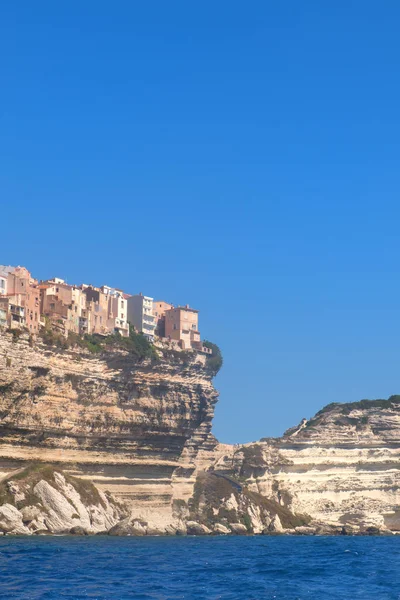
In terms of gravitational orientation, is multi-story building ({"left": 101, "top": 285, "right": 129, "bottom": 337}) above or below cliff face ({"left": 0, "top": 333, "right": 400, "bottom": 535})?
above

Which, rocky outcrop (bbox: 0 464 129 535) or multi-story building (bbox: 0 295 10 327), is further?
multi-story building (bbox: 0 295 10 327)

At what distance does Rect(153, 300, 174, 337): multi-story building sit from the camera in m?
90.0

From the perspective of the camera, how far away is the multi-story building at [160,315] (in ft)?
295

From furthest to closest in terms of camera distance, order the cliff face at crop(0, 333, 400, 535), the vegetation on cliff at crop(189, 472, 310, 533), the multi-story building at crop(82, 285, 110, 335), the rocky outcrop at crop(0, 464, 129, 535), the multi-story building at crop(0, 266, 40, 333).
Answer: the vegetation on cliff at crop(189, 472, 310, 533) < the multi-story building at crop(82, 285, 110, 335) < the multi-story building at crop(0, 266, 40, 333) < the cliff face at crop(0, 333, 400, 535) < the rocky outcrop at crop(0, 464, 129, 535)

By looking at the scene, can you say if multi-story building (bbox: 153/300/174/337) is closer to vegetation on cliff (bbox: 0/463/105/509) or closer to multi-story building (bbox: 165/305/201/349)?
multi-story building (bbox: 165/305/201/349)

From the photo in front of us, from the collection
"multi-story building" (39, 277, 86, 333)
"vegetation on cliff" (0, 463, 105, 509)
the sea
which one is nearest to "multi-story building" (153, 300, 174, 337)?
"multi-story building" (39, 277, 86, 333)

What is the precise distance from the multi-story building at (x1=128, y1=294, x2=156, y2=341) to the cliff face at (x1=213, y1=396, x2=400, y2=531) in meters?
14.1

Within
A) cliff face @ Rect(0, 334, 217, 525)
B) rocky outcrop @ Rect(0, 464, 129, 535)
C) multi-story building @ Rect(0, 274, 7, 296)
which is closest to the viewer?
rocky outcrop @ Rect(0, 464, 129, 535)

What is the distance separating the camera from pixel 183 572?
37.7 meters

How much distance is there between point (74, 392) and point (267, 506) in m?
25.1

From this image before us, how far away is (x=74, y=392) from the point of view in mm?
68312

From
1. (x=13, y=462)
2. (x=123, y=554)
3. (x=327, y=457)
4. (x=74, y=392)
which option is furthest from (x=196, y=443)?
(x=123, y=554)

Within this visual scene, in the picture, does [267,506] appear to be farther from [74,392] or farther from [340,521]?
[74,392]

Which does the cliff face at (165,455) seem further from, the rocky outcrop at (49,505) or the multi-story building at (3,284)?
the multi-story building at (3,284)
